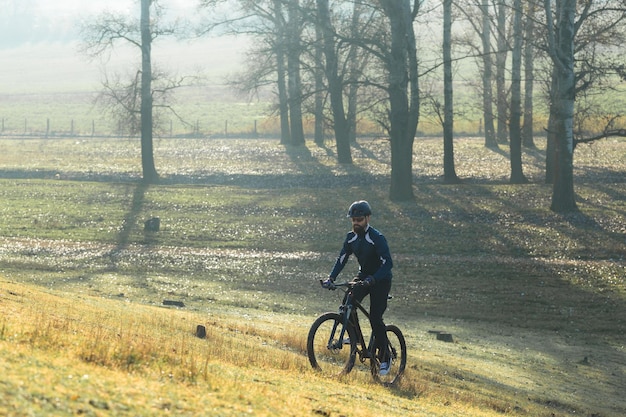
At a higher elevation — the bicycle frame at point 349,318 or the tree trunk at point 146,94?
the tree trunk at point 146,94

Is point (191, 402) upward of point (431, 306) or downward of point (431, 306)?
upward

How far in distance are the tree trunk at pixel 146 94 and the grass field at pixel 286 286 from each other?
1.32m

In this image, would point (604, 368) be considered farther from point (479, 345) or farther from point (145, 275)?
point (145, 275)

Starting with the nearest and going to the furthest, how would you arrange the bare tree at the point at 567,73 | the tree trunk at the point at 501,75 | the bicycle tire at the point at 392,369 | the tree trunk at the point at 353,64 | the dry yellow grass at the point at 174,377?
1. the dry yellow grass at the point at 174,377
2. the bicycle tire at the point at 392,369
3. the bare tree at the point at 567,73
4. the tree trunk at the point at 353,64
5. the tree trunk at the point at 501,75

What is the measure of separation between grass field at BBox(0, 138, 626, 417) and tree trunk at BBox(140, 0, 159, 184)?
4.32ft

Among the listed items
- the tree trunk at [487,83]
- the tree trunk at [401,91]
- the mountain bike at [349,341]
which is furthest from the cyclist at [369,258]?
the tree trunk at [487,83]

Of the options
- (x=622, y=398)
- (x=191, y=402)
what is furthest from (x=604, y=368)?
(x=191, y=402)

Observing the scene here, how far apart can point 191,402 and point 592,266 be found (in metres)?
19.5

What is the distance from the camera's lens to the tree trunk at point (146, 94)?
41.3 meters

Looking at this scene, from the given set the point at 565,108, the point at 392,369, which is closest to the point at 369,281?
the point at 392,369

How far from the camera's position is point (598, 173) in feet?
137

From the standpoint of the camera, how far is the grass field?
9.55 m

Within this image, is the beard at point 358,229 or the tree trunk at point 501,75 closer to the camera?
the beard at point 358,229

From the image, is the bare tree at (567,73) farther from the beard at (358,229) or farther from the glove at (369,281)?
the glove at (369,281)
